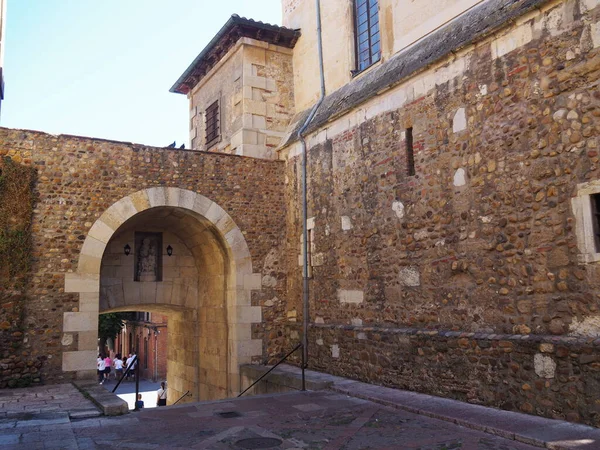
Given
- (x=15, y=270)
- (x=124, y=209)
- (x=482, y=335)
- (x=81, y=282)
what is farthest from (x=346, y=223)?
(x=15, y=270)

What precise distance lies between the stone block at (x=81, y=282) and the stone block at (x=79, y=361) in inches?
40.3

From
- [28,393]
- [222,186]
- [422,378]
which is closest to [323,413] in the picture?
[422,378]

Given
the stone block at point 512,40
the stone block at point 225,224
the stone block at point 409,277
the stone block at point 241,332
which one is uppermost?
the stone block at point 512,40

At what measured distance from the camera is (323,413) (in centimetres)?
651

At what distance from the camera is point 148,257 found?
11594 millimetres

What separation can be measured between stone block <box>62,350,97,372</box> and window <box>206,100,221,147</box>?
20.2 feet

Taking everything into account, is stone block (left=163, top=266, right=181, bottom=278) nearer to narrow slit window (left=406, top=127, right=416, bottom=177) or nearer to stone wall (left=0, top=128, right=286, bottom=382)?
stone wall (left=0, top=128, right=286, bottom=382)

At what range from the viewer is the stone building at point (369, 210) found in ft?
18.7

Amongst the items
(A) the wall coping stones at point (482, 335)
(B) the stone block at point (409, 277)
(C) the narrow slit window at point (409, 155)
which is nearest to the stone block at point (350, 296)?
(A) the wall coping stones at point (482, 335)

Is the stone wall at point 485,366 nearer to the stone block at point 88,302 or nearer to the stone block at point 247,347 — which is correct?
the stone block at point 247,347

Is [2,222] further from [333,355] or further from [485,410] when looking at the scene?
[485,410]

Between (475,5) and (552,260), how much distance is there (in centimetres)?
402

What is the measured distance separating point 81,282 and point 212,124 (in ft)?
19.5

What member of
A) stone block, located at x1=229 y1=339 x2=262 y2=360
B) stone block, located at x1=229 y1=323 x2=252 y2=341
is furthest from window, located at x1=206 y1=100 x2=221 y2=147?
stone block, located at x1=229 y1=339 x2=262 y2=360
